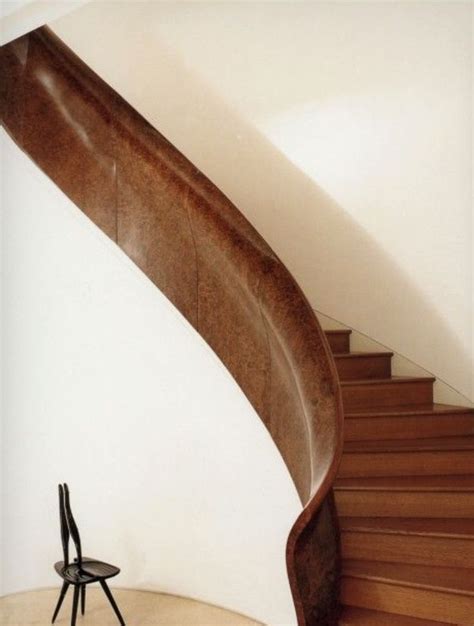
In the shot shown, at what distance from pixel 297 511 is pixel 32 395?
4.78ft

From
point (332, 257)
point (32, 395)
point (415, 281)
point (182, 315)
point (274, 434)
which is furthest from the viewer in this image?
point (332, 257)

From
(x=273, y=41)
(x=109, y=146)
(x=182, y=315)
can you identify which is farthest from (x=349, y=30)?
(x=182, y=315)

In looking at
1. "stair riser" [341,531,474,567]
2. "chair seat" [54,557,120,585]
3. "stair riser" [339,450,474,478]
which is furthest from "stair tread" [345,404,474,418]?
"chair seat" [54,557,120,585]

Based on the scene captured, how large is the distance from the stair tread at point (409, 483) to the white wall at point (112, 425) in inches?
17.7

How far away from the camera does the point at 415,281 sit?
170 inches

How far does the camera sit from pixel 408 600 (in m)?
2.68

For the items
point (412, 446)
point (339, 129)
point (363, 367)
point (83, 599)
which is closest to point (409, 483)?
point (412, 446)

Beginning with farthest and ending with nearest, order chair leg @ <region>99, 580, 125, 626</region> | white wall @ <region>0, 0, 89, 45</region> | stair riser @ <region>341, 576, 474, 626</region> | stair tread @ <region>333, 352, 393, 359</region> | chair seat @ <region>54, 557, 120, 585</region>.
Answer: stair tread @ <region>333, 352, 393, 359</region>
chair leg @ <region>99, 580, 125, 626</region>
chair seat @ <region>54, 557, 120, 585</region>
stair riser @ <region>341, 576, 474, 626</region>
white wall @ <region>0, 0, 89, 45</region>

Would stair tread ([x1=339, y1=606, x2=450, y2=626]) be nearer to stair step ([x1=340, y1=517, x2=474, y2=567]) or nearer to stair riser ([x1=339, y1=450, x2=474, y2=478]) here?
stair step ([x1=340, y1=517, x2=474, y2=567])

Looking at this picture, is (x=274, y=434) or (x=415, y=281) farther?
(x=415, y=281)

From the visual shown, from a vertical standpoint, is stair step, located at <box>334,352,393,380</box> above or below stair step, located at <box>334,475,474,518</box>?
above

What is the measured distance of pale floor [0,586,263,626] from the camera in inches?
135

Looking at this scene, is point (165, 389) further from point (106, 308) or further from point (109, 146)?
point (109, 146)

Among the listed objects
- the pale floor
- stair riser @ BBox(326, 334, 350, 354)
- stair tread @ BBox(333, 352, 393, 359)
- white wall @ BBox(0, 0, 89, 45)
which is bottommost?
the pale floor
